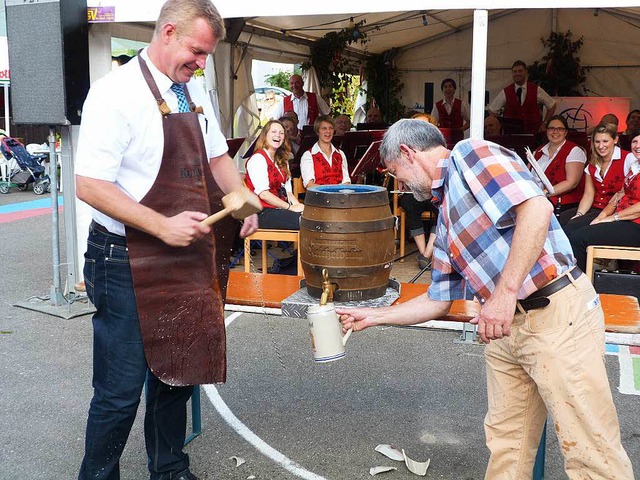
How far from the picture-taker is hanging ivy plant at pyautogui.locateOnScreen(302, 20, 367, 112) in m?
10.8

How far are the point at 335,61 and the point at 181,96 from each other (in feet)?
29.1

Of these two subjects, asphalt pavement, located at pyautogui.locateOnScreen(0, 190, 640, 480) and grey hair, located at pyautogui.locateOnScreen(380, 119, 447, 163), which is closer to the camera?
grey hair, located at pyautogui.locateOnScreen(380, 119, 447, 163)

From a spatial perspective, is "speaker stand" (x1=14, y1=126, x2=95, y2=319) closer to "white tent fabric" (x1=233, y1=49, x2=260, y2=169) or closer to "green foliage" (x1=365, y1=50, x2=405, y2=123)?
"white tent fabric" (x1=233, y1=49, x2=260, y2=169)

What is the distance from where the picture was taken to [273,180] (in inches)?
→ 260

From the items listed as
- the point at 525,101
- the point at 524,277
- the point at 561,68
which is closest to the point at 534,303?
the point at 524,277

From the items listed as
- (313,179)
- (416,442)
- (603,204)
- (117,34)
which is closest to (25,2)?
(117,34)

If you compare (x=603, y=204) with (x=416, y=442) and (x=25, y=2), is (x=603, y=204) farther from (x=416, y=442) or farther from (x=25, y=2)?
(x=25, y=2)

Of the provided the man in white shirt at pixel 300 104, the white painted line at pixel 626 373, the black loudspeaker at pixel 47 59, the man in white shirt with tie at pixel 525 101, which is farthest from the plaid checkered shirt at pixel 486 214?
the man in white shirt at pixel 300 104

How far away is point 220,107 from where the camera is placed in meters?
8.67

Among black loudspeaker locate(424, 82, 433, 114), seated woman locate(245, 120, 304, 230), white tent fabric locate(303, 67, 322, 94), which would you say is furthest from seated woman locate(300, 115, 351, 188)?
black loudspeaker locate(424, 82, 433, 114)

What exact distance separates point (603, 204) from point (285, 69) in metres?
20.7

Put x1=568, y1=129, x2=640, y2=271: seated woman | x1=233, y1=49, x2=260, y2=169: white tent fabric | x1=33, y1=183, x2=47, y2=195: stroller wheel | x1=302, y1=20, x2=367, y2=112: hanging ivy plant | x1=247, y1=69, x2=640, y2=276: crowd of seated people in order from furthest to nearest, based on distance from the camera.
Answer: x1=33, y1=183, x2=47, y2=195: stroller wheel
x1=302, y1=20, x2=367, y2=112: hanging ivy plant
x1=233, y1=49, x2=260, y2=169: white tent fabric
x1=247, y1=69, x2=640, y2=276: crowd of seated people
x1=568, y1=129, x2=640, y2=271: seated woman

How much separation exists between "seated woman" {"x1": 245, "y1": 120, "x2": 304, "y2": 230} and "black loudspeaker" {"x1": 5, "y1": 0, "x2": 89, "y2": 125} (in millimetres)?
1553

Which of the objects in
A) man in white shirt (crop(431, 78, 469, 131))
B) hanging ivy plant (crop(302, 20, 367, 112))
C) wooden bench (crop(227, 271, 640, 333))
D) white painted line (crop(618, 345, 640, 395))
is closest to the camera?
wooden bench (crop(227, 271, 640, 333))
